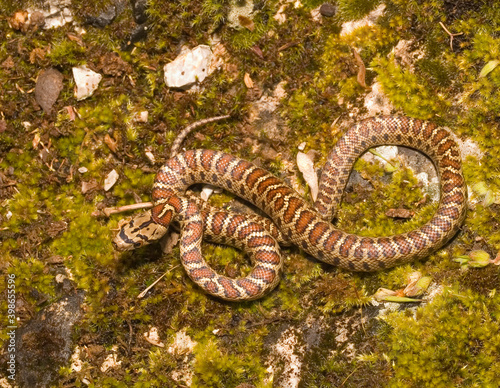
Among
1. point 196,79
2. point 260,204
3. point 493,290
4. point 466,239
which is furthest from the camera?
point 196,79

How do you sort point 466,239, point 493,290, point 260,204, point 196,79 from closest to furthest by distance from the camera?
point 493,290, point 466,239, point 260,204, point 196,79

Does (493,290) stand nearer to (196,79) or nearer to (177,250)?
(177,250)

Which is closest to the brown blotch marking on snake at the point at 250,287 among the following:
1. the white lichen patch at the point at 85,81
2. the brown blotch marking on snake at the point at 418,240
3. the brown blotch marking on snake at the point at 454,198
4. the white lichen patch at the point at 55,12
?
the brown blotch marking on snake at the point at 418,240

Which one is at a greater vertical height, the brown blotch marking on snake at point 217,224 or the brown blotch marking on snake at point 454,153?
the brown blotch marking on snake at point 454,153

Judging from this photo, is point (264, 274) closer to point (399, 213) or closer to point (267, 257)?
point (267, 257)

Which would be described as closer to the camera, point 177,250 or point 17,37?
point 177,250

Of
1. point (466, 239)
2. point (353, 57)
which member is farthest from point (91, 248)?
point (466, 239)

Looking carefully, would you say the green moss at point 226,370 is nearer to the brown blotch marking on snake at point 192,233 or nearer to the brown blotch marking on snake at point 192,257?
the brown blotch marking on snake at point 192,257
